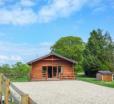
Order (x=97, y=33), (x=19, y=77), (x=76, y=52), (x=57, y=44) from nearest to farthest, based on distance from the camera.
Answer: (x=19, y=77)
(x=97, y=33)
(x=76, y=52)
(x=57, y=44)

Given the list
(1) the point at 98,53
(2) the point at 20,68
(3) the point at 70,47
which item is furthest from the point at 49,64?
(3) the point at 70,47

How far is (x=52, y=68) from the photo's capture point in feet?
139

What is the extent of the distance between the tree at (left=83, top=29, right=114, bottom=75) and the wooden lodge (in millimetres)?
6795

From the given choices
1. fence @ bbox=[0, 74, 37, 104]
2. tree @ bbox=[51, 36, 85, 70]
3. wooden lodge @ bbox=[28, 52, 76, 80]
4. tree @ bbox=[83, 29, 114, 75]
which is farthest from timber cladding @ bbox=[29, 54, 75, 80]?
fence @ bbox=[0, 74, 37, 104]

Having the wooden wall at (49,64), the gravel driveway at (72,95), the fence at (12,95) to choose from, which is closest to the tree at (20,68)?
the wooden wall at (49,64)

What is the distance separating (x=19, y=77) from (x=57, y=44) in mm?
38379

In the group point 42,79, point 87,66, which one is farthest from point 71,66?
point 87,66

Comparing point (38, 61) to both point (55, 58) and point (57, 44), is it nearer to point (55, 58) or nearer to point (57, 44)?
point (55, 58)

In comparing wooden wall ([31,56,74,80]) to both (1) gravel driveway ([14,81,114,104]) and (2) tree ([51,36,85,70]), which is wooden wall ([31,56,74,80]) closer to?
(1) gravel driveway ([14,81,114,104])

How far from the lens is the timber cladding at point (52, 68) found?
42.2 m

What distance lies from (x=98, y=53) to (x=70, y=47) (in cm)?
2835

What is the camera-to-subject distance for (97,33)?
171 ft

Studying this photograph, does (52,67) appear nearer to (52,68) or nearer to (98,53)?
(52,68)

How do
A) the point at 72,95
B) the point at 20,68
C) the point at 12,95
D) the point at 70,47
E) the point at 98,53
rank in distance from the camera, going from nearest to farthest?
the point at 12,95
the point at 72,95
the point at 20,68
the point at 98,53
the point at 70,47
